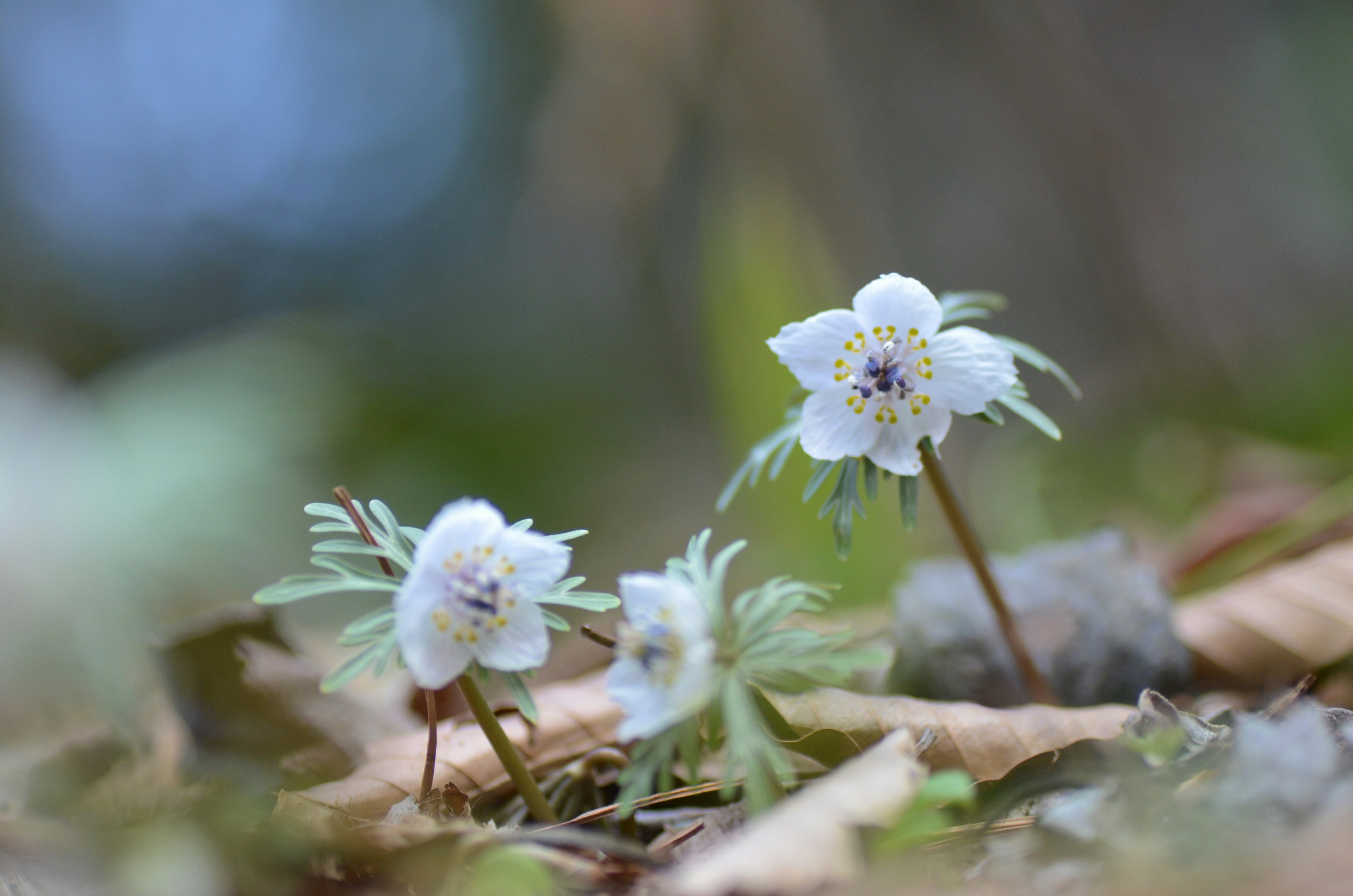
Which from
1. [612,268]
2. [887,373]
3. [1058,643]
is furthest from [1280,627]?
[612,268]

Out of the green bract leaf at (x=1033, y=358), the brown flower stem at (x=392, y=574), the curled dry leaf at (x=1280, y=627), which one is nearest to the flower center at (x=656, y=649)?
the brown flower stem at (x=392, y=574)

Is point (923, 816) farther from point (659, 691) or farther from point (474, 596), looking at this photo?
point (474, 596)

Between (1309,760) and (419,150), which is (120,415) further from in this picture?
(419,150)

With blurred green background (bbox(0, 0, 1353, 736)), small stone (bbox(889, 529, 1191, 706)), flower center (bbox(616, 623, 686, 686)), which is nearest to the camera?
flower center (bbox(616, 623, 686, 686))

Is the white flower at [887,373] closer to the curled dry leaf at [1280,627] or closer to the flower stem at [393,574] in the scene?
the flower stem at [393,574]

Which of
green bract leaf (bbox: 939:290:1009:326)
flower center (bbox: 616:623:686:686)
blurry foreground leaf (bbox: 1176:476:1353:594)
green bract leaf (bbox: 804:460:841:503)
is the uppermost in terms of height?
green bract leaf (bbox: 939:290:1009:326)

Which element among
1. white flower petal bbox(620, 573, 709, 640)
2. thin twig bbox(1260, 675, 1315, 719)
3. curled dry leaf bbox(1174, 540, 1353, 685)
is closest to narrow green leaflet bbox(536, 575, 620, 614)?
white flower petal bbox(620, 573, 709, 640)

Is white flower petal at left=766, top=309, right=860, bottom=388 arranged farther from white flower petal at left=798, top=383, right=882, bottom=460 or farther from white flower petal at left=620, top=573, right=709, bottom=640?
white flower petal at left=620, top=573, right=709, bottom=640
